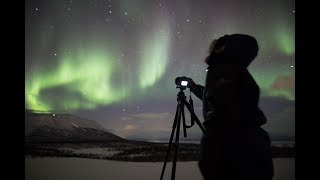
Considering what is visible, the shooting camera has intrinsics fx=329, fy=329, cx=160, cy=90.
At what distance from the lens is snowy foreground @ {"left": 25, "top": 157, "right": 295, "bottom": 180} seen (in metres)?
4.05

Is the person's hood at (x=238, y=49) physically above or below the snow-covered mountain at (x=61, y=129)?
above

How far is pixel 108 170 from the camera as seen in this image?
436 centimetres

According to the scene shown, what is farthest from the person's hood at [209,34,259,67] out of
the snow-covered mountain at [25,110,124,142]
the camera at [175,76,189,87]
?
the snow-covered mountain at [25,110,124,142]

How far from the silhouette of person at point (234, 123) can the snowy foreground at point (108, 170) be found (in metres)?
2.33

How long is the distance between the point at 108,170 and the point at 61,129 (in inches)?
63.0

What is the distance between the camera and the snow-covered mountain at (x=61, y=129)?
4469 millimetres

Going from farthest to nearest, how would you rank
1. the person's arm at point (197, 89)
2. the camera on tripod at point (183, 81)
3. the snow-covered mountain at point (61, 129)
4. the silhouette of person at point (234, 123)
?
the snow-covered mountain at point (61, 129) → the camera on tripod at point (183, 81) → the person's arm at point (197, 89) → the silhouette of person at point (234, 123)

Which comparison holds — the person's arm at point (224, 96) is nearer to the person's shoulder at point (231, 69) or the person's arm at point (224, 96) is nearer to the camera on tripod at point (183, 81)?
Result: the person's shoulder at point (231, 69)

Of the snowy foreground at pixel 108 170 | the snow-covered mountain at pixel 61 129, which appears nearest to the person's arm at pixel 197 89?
the snowy foreground at pixel 108 170

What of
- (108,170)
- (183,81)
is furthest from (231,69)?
(108,170)

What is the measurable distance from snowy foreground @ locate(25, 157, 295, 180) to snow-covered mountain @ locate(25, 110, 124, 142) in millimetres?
404

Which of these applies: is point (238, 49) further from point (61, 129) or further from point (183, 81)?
point (61, 129)

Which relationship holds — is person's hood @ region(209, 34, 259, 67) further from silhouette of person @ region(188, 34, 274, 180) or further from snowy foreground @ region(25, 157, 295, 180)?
snowy foreground @ region(25, 157, 295, 180)
